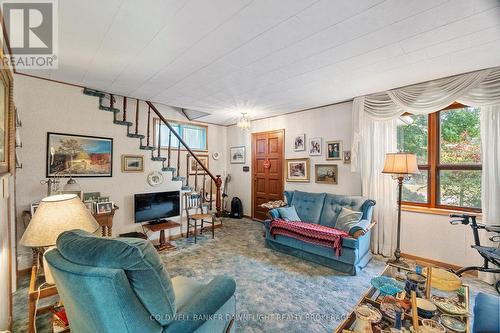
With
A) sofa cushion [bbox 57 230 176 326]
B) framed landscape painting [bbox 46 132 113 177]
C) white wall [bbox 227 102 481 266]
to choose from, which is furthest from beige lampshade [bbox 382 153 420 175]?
framed landscape painting [bbox 46 132 113 177]

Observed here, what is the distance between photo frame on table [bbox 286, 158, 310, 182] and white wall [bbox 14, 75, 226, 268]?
2436mm

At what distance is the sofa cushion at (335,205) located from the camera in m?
3.54

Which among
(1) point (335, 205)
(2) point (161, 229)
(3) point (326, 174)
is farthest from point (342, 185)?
(2) point (161, 229)

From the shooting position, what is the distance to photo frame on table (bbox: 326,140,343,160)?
13.6 feet

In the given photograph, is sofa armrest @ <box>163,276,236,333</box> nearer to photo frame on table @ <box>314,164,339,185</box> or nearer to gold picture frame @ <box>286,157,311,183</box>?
photo frame on table @ <box>314,164,339,185</box>

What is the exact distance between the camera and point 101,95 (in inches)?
143

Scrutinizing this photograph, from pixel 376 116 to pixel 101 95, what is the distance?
4522 millimetres

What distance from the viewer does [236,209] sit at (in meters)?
5.90

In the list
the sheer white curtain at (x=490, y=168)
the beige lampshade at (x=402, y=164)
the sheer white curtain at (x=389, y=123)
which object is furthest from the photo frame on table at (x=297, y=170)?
the sheer white curtain at (x=490, y=168)

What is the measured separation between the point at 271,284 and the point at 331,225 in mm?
1535

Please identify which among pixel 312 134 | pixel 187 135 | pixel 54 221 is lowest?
pixel 54 221

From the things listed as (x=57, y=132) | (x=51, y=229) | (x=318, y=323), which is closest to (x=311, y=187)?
(x=318, y=323)

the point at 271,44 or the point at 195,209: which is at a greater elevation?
the point at 271,44

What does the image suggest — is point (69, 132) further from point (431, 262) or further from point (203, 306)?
point (431, 262)
